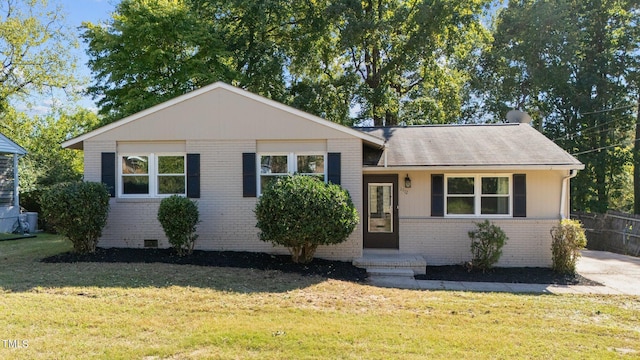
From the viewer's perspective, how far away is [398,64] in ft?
65.6

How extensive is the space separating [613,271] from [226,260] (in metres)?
9.72

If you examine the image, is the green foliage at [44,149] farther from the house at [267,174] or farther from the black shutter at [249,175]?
the black shutter at [249,175]

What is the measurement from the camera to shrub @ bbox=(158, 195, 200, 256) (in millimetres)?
9383

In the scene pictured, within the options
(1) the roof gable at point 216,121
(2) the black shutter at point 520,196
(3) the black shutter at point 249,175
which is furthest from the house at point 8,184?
(2) the black shutter at point 520,196

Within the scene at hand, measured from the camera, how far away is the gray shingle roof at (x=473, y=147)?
10242mm

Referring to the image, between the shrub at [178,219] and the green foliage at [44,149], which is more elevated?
the green foliage at [44,149]

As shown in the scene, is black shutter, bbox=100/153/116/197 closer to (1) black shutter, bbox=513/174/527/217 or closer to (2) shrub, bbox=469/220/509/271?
(2) shrub, bbox=469/220/509/271

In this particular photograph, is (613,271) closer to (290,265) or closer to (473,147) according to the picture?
(473,147)

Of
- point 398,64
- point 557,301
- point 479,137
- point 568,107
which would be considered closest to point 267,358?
point 557,301

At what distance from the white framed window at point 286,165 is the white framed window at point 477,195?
343cm

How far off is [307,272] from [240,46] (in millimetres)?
14838

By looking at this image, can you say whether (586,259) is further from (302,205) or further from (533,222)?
Result: (302,205)

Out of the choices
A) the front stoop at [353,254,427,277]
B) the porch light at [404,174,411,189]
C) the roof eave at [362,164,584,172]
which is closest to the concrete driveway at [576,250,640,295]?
the roof eave at [362,164,584,172]

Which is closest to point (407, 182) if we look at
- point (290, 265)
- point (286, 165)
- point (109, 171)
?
point (286, 165)
